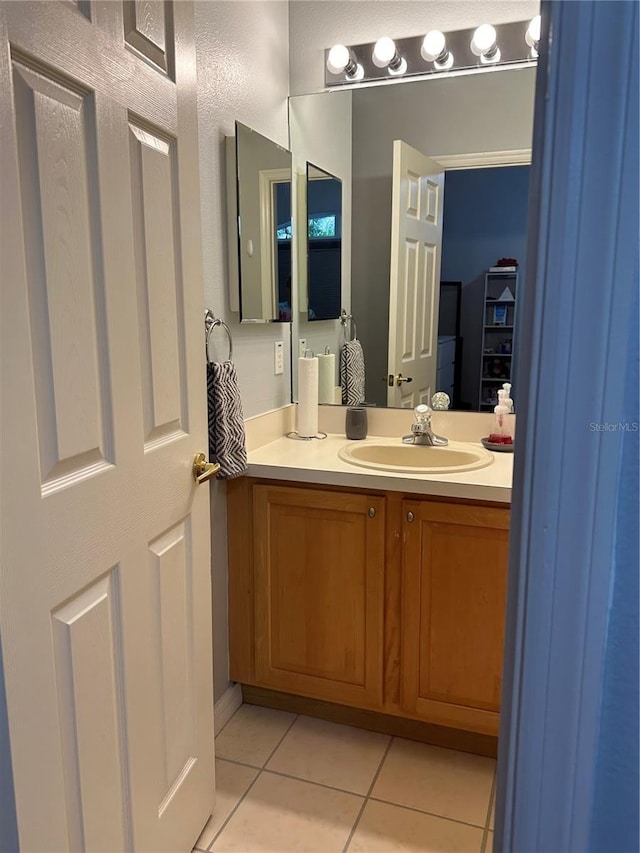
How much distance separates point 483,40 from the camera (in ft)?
6.51

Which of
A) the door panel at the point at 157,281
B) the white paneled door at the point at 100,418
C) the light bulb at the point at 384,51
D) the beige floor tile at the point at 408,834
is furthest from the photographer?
the light bulb at the point at 384,51

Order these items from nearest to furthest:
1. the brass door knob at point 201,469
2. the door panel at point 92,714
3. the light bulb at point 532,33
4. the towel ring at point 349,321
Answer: the door panel at point 92,714 → the brass door knob at point 201,469 → the light bulb at point 532,33 → the towel ring at point 349,321

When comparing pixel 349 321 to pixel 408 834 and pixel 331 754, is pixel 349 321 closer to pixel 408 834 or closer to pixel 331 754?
pixel 331 754

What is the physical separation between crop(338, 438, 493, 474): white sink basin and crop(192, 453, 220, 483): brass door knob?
0.57m

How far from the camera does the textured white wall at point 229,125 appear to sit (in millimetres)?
1780

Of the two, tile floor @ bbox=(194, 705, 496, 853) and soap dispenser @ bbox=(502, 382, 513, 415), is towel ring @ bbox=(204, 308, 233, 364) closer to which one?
soap dispenser @ bbox=(502, 382, 513, 415)

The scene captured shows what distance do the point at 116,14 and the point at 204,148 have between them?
28.1 inches

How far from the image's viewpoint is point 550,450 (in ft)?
1.66

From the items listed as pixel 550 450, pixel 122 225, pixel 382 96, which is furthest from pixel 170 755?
pixel 382 96

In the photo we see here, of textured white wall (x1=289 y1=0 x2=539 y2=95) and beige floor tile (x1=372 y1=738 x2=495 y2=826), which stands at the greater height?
textured white wall (x1=289 y1=0 x2=539 y2=95)

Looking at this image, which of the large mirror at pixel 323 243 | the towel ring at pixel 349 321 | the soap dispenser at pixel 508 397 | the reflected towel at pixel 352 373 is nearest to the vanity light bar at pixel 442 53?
the large mirror at pixel 323 243

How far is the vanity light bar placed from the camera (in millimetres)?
1971

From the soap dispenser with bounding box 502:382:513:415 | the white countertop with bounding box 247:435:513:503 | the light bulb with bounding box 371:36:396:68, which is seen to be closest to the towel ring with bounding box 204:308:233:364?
the white countertop with bounding box 247:435:513:503

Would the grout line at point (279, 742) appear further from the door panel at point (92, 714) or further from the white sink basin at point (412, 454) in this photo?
the white sink basin at point (412, 454)
